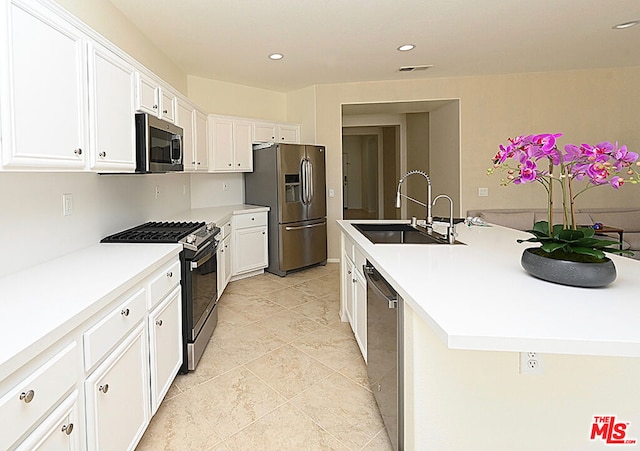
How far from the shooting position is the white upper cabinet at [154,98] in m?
2.47

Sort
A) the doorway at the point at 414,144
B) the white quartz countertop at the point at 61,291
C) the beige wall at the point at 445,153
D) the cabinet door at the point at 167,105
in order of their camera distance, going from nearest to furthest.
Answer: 1. the white quartz countertop at the point at 61,291
2. the cabinet door at the point at 167,105
3. the beige wall at the point at 445,153
4. the doorway at the point at 414,144

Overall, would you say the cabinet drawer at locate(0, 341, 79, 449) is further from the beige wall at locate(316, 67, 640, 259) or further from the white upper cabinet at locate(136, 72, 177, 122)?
the beige wall at locate(316, 67, 640, 259)

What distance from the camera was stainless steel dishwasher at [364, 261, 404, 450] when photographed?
5.04 feet

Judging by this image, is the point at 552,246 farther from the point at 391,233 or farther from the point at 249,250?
the point at 249,250

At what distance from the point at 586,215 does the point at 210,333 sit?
4799 millimetres

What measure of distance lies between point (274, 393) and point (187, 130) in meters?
2.65

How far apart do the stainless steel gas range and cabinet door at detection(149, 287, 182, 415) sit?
7cm

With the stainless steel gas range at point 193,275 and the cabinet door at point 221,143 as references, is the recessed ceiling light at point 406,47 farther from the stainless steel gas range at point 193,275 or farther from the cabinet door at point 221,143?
the stainless steel gas range at point 193,275

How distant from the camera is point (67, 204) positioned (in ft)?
7.04

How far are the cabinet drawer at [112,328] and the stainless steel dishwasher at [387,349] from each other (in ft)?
3.52

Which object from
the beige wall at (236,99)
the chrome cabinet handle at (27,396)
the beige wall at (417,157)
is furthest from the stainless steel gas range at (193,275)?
the beige wall at (417,157)

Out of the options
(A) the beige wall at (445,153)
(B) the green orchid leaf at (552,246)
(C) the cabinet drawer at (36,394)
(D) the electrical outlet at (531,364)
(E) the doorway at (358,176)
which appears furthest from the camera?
(E) the doorway at (358,176)

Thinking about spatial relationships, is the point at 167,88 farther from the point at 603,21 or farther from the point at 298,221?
the point at 603,21

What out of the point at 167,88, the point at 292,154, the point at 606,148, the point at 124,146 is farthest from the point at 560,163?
the point at 292,154
